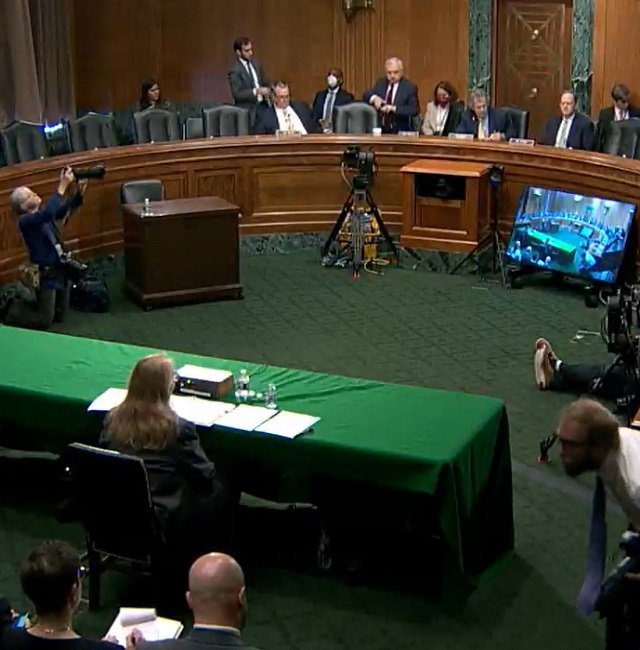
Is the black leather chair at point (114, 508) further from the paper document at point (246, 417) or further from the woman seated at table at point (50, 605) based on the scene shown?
the woman seated at table at point (50, 605)

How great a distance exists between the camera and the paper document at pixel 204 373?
591 centimetres

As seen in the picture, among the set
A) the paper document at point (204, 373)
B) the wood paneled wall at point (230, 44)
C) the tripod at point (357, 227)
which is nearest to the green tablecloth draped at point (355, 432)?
the paper document at point (204, 373)

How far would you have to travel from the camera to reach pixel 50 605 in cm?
372

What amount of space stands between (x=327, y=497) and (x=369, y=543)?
0.37 metres

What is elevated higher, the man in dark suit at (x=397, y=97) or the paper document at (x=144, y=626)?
the man in dark suit at (x=397, y=97)

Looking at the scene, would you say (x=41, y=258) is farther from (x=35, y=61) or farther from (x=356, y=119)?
(x=35, y=61)

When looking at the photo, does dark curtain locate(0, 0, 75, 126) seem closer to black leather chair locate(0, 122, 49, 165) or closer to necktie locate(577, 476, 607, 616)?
black leather chair locate(0, 122, 49, 165)

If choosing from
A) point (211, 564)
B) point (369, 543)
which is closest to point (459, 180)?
point (369, 543)

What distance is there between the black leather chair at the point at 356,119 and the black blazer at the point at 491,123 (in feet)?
2.70

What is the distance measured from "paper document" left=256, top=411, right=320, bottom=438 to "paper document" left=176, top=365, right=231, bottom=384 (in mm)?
424

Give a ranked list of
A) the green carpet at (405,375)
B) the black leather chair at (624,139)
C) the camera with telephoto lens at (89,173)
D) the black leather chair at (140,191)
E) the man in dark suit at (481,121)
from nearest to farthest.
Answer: the green carpet at (405,375) → the camera with telephoto lens at (89,173) → the black leather chair at (140,191) → the black leather chair at (624,139) → the man in dark suit at (481,121)

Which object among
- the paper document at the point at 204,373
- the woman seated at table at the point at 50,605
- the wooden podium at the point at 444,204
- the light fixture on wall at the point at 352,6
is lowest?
the wooden podium at the point at 444,204

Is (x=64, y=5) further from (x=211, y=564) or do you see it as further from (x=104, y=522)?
(x=211, y=564)

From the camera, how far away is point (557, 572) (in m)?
5.74
